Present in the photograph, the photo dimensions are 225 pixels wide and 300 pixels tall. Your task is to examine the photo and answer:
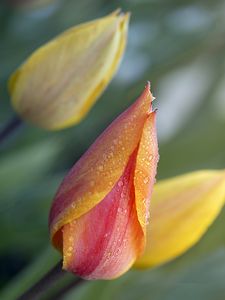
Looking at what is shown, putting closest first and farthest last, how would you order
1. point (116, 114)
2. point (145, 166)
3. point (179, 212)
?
point (145, 166)
point (179, 212)
point (116, 114)

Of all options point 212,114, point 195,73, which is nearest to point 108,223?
point 212,114

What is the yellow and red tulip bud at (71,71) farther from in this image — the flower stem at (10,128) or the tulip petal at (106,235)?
the tulip petal at (106,235)

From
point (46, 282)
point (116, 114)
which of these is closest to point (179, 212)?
point (46, 282)

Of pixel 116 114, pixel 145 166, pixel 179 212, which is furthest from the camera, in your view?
pixel 116 114

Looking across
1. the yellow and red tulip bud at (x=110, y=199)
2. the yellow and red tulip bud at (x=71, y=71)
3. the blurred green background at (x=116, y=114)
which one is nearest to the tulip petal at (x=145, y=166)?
the yellow and red tulip bud at (x=110, y=199)

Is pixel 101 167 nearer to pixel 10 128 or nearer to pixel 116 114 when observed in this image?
pixel 10 128

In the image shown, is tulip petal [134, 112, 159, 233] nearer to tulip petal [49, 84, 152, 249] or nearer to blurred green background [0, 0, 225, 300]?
tulip petal [49, 84, 152, 249]
